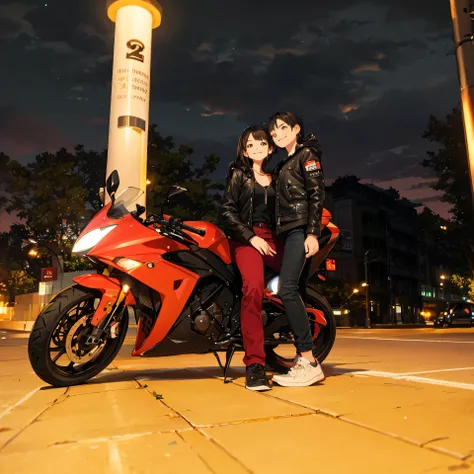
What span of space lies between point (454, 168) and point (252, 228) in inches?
984

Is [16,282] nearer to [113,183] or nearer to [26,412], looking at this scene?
[113,183]

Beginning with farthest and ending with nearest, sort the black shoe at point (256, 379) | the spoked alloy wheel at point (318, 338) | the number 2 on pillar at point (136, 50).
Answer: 1. the number 2 on pillar at point (136, 50)
2. the spoked alloy wheel at point (318, 338)
3. the black shoe at point (256, 379)

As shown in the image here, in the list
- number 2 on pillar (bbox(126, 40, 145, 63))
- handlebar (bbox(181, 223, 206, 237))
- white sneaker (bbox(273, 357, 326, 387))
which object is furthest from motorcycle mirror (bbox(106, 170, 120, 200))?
number 2 on pillar (bbox(126, 40, 145, 63))

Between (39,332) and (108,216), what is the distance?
35.5 inches

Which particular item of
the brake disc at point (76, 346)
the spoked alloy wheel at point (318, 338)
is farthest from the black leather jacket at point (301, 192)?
the brake disc at point (76, 346)

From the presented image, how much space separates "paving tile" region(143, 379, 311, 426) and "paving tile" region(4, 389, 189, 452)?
0.10 metres

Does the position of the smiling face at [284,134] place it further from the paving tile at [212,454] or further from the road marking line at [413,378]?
the paving tile at [212,454]

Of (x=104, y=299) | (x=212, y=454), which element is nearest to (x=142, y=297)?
(x=104, y=299)

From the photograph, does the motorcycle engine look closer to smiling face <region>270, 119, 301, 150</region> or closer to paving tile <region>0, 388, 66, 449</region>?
paving tile <region>0, 388, 66, 449</region>

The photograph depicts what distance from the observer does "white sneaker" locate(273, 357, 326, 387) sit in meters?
3.01

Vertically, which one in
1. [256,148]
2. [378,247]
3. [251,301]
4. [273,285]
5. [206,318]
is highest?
[378,247]

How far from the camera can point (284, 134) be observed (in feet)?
11.7

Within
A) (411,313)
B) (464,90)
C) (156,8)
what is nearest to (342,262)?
(411,313)

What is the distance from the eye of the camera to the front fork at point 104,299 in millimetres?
3119
